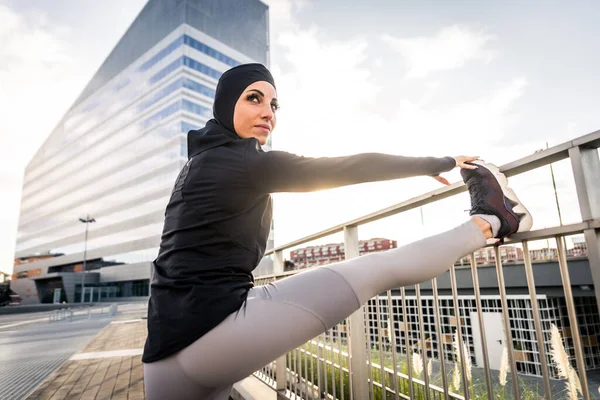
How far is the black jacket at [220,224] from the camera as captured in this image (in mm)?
866

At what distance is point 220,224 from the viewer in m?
0.92

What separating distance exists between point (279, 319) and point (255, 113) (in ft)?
2.47

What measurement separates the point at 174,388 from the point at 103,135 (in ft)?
182

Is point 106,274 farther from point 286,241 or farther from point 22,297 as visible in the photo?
point 286,241

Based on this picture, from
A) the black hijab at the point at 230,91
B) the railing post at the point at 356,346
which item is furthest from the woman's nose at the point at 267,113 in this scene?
the railing post at the point at 356,346

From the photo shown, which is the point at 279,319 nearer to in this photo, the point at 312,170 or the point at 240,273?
the point at 240,273

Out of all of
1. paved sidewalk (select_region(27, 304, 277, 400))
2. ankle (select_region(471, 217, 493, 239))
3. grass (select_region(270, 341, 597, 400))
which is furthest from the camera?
paved sidewalk (select_region(27, 304, 277, 400))

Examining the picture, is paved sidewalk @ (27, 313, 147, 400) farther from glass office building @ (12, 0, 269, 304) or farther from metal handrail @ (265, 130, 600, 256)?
glass office building @ (12, 0, 269, 304)

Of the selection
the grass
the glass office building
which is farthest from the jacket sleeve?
the glass office building

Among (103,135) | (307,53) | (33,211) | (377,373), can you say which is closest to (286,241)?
(377,373)

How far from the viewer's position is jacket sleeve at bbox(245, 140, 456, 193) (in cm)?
89

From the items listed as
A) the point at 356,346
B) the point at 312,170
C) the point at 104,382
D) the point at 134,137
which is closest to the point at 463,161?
the point at 312,170

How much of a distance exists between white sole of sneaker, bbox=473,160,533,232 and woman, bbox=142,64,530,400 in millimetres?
196

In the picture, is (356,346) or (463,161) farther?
(356,346)
